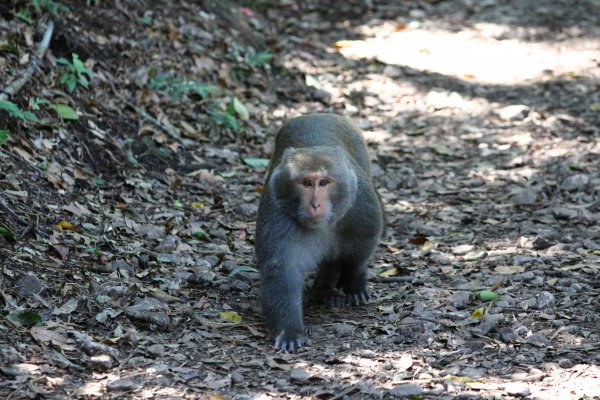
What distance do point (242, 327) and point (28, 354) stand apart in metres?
1.56

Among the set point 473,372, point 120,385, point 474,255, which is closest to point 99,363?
point 120,385

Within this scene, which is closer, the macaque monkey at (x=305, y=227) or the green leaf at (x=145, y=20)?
the macaque monkey at (x=305, y=227)

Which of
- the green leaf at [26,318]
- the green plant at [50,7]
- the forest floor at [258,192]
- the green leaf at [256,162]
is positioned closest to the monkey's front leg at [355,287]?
the forest floor at [258,192]

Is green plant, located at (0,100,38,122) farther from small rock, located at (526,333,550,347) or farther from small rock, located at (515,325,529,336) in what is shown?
small rock, located at (526,333,550,347)

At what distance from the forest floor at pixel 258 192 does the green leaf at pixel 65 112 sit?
0.03 meters

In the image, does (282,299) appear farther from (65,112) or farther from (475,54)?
(475,54)

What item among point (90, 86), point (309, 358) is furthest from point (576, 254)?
point (90, 86)

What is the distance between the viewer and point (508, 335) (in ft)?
18.8

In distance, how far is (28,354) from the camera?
5117 mm

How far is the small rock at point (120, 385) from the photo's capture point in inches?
192

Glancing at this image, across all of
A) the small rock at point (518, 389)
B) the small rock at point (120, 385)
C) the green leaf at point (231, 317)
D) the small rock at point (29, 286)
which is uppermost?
the small rock at point (29, 286)

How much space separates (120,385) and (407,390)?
160 cm

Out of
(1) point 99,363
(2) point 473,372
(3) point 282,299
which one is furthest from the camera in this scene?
(3) point 282,299

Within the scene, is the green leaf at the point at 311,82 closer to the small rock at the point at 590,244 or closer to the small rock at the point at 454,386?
the small rock at the point at 590,244
